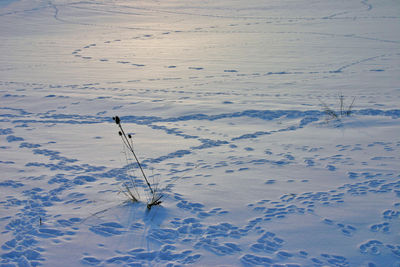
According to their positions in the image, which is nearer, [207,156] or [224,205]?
[224,205]

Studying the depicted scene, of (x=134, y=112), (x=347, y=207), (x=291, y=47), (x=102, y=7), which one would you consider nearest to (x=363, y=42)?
(x=291, y=47)

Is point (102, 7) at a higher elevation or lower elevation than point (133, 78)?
higher

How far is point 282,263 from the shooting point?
229 centimetres

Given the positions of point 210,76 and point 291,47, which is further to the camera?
point 291,47

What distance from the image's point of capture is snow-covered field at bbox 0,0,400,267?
2.50 m

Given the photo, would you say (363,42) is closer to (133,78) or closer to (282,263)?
(133,78)

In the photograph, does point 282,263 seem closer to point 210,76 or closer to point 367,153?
point 367,153

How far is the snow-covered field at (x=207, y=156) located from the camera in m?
2.50

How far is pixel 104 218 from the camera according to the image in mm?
2828

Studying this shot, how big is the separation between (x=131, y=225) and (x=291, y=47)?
8275 millimetres

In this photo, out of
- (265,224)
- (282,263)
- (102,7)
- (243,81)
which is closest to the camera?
(282,263)

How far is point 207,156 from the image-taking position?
3.91 meters

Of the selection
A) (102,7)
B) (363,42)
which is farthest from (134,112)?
(102,7)

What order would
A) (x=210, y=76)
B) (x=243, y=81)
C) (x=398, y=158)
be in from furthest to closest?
(x=210, y=76), (x=243, y=81), (x=398, y=158)
